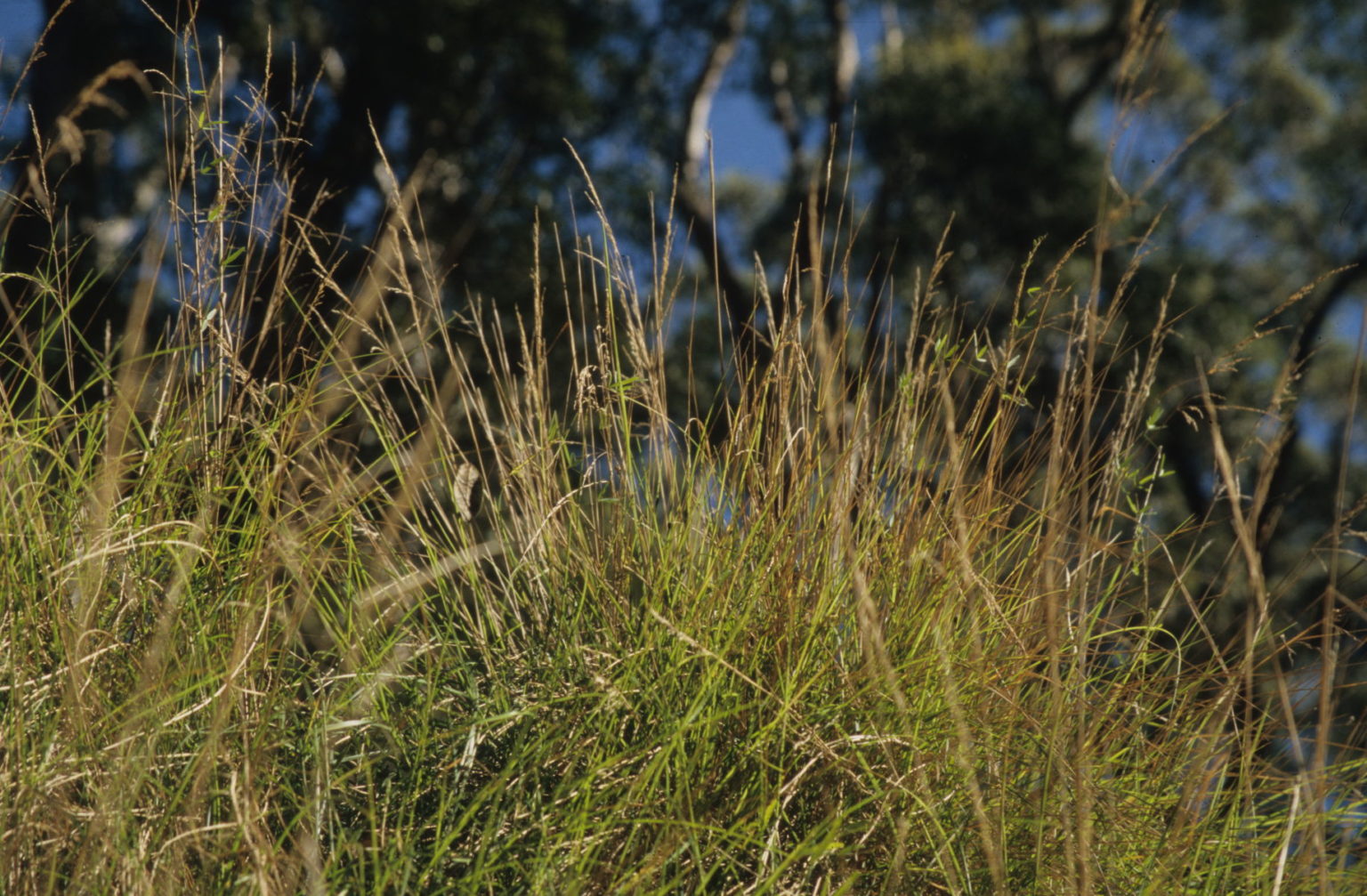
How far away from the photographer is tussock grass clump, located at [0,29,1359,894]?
1.32 m

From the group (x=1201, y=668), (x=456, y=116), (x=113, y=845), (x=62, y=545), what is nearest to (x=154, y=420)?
(x=62, y=545)

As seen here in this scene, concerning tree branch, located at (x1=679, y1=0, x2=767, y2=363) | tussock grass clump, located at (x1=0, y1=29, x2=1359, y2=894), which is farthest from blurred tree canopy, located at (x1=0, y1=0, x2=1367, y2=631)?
tussock grass clump, located at (x1=0, y1=29, x2=1359, y2=894)

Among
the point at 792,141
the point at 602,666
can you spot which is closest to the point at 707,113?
the point at 792,141

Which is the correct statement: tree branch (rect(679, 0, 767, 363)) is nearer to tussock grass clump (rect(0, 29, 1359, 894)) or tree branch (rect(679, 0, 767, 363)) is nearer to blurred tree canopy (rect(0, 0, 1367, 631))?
blurred tree canopy (rect(0, 0, 1367, 631))

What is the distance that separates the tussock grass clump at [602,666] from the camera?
4.32 ft

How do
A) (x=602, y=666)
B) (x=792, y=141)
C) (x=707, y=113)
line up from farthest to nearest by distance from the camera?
(x=792, y=141), (x=707, y=113), (x=602, y=666)

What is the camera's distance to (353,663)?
4.90ft

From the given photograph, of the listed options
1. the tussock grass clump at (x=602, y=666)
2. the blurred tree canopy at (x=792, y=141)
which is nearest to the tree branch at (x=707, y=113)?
the blurred tree canopy at (x=792, y=141)

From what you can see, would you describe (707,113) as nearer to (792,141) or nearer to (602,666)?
(792,141)

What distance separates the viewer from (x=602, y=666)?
160cm

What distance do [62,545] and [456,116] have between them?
8.10m

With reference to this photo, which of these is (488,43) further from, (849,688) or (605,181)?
(849,688)

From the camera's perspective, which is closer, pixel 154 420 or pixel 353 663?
pixel 353 663

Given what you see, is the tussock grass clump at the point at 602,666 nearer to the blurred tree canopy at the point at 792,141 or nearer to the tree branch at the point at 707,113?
the blurred tree canopy at the point at 792,141
